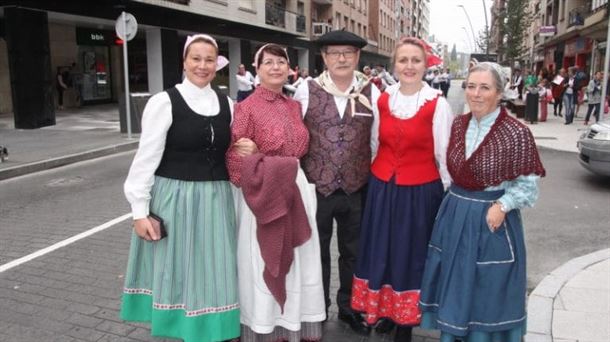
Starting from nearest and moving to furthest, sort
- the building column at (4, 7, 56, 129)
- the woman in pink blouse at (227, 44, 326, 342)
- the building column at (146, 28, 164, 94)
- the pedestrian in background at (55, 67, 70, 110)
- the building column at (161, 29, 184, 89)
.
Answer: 1. the woman in pink blouse at (227, 44, 326, 342)
2. the building column at (4, 7, 56, 129)
3. the pedestrian in background at (55, 67, 70, 110)
4. the building column at (146, 28, 164, 94)
5. the building column at (161, 29, 184, 89)

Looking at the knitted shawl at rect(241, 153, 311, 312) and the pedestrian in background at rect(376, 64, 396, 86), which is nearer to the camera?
the knitted shawl at rect(241, 153, 311, 312)

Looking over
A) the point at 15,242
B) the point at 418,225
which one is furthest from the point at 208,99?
the point at 15,242

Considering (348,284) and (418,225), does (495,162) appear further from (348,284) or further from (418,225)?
(348,284)

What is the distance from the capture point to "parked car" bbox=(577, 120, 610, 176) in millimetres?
8172

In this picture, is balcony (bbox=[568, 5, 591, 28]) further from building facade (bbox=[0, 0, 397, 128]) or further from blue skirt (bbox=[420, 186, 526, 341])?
blue skirt (bbox=[420, 186, 526, 341])

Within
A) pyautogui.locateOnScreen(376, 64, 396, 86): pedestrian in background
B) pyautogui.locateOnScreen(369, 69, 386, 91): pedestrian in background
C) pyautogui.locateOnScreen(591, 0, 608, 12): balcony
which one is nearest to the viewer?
pyautogui.locateOnScreen(369, 69, 386, 91): pedestrian in background

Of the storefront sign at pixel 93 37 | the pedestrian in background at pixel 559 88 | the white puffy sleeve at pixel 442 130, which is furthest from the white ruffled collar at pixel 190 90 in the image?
the storefront sign at pixel 93 37

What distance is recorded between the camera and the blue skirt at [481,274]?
115 inches

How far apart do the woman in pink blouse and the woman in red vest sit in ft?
1.34

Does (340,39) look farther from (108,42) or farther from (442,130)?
(108,42)

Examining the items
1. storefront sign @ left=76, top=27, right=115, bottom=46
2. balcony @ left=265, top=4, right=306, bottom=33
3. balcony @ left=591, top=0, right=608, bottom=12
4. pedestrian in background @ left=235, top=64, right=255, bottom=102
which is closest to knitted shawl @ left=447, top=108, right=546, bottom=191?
pedestrian in background @ left=235, top=64, right=255, bottom=102

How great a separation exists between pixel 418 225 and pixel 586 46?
34.3 metres

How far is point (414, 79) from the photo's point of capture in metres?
3.29

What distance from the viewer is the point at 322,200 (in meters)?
3.42
